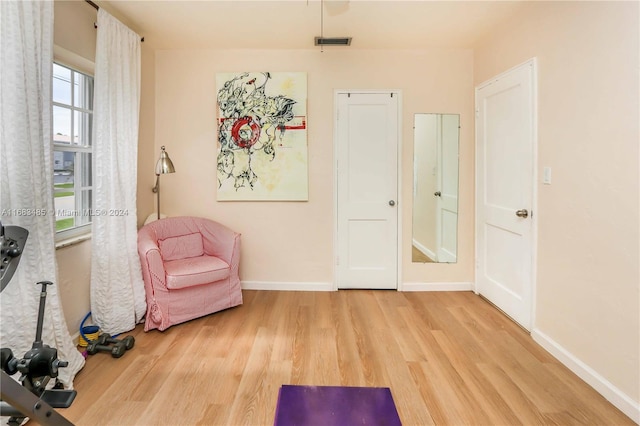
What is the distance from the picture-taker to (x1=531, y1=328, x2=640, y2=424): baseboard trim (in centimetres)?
180

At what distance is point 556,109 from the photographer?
238 cm

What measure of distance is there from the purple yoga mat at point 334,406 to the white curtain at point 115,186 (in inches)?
62.0

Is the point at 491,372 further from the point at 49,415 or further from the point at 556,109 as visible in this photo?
the point at 49,415

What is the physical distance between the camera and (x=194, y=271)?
286cm

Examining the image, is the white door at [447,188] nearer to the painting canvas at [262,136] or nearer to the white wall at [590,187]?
the white wall at [590,187]

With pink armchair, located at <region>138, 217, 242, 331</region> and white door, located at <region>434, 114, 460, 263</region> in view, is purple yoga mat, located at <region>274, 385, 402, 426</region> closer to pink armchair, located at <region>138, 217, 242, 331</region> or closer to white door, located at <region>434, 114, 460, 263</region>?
pink armchair, located at <region>138, 217, 242, 331</region>

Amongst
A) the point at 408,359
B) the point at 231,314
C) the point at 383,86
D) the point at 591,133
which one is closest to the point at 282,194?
the point at 231,314

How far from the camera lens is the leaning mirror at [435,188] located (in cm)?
364

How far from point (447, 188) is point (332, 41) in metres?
1.89

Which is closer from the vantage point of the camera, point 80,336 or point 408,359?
point 408,359

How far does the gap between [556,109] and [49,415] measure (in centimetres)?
317

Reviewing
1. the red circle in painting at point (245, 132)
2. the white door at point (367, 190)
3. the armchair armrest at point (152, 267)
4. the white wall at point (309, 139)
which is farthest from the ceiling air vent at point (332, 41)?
the armchair armrest at point (152, 267)

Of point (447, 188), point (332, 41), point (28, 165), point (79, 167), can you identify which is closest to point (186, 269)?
point (79, 167)

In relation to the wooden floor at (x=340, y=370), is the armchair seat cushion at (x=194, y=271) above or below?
above
